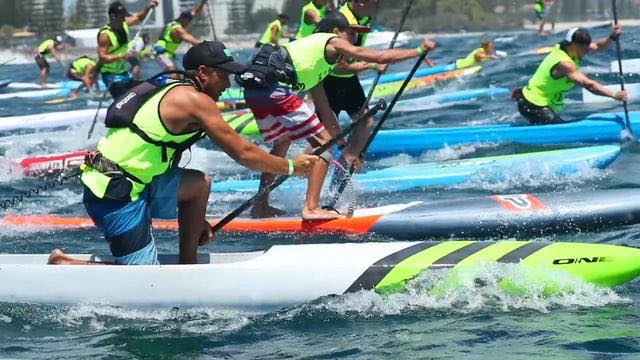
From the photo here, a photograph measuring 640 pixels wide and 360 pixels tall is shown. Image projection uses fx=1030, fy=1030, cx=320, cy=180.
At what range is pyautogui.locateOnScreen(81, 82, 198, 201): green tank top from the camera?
5340mm

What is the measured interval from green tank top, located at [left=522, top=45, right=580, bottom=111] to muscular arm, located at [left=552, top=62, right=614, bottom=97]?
7 centimetres

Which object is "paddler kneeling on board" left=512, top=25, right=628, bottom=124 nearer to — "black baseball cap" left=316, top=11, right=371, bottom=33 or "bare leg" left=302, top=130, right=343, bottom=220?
"black baseball cap" left=316, top=11, right=371, bottom=33

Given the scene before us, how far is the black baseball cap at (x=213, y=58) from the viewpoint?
5.32m

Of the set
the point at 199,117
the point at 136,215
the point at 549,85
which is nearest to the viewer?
the point at 199,117

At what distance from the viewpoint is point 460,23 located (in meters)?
49.0

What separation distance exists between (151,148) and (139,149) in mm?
62

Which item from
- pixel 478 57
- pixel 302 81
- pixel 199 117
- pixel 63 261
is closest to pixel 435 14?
pixel 478 57

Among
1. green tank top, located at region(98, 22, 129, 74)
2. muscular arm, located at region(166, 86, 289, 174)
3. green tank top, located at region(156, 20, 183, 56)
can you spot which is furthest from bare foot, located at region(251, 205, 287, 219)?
green tank top, located at region(156, 20, 183, 56)

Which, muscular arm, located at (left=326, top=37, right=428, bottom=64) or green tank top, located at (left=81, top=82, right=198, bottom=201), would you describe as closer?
green tank top, located at (left=81, top=82, right=198, bottom=201)

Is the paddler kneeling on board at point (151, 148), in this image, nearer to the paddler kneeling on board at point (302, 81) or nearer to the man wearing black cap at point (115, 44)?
the paddler kneeling on board at point (302, 81)

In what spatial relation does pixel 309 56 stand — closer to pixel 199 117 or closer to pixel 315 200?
pixel 315 200

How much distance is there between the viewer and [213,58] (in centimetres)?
532

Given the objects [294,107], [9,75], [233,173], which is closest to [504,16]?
[9,75]

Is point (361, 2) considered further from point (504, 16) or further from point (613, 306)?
point (504, 16)
